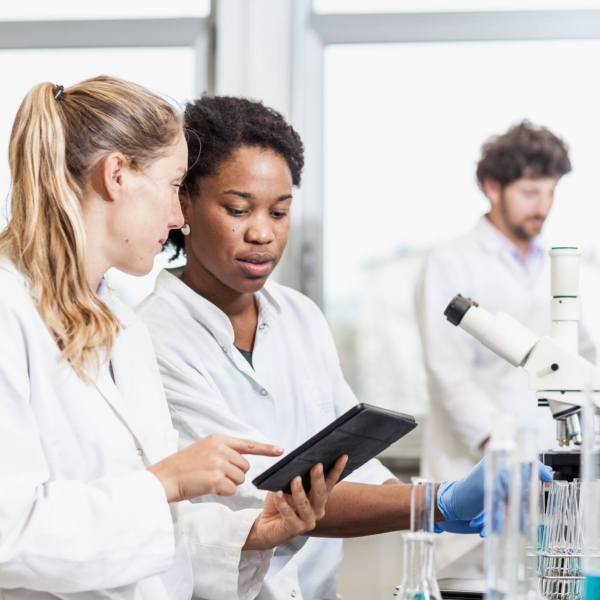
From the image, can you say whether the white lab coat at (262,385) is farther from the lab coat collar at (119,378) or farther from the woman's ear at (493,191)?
the woman's ear at (493,191)

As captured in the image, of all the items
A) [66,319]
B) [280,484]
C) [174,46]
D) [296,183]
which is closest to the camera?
[66,319]

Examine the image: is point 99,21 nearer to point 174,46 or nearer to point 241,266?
point 174,46

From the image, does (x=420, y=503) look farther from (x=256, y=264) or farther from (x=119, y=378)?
(x=256, y=264)

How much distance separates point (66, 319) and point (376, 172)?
222 centimetres

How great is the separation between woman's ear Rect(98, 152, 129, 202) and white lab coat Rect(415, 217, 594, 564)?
1.74m

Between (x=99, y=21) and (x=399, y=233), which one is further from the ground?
(x=99, y=21)

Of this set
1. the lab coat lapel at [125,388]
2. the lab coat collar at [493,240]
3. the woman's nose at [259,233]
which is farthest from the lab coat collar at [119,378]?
the lab coat collar at [493,240]

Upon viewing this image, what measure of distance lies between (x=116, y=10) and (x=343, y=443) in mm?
2670

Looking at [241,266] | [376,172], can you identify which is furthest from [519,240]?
[241,266]

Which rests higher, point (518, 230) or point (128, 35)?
point (128, 35)

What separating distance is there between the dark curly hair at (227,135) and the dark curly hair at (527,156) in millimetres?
1451

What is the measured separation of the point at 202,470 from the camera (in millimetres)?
1259

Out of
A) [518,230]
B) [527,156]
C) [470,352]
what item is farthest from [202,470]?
[527,156]

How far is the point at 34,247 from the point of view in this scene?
1.31 meters
